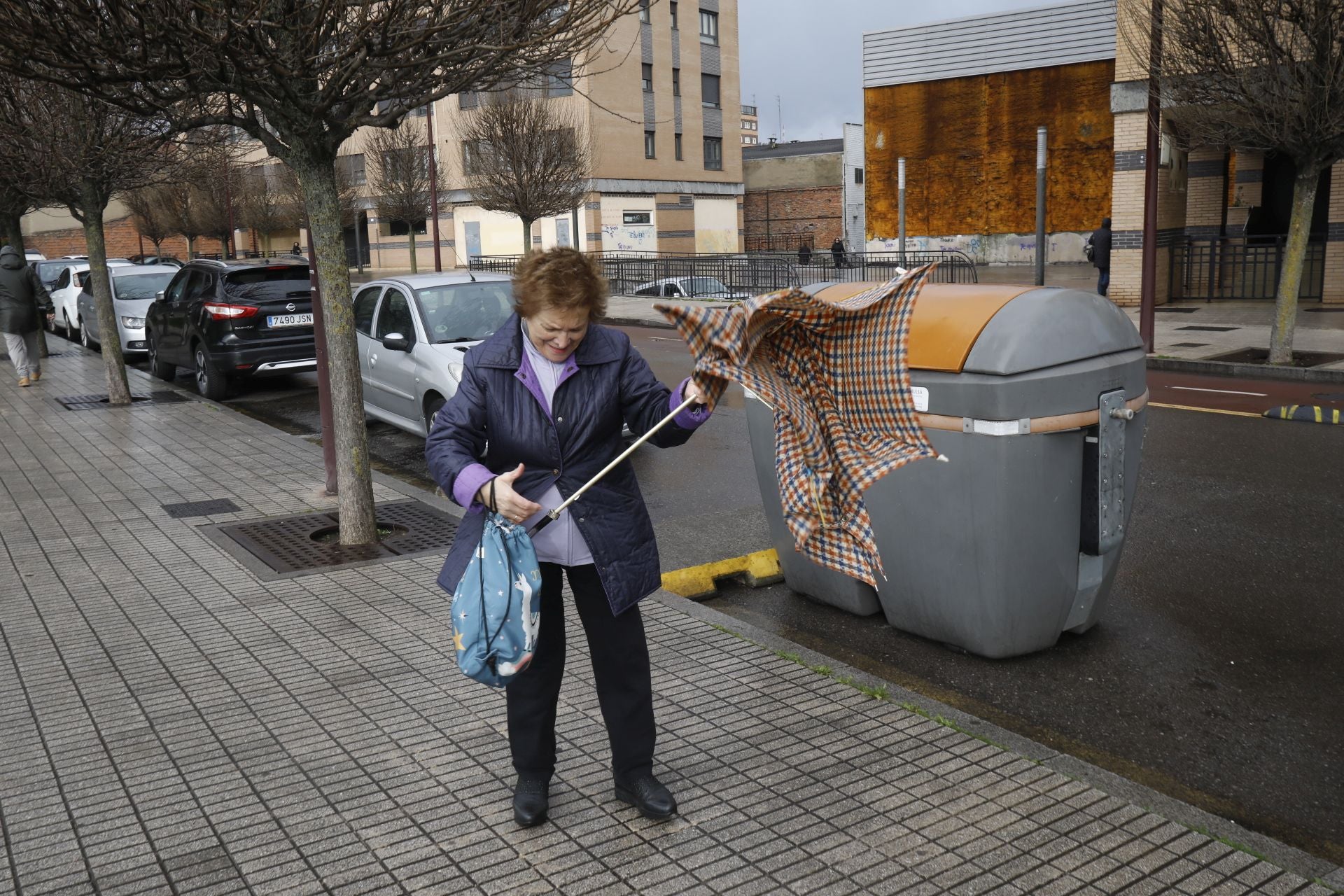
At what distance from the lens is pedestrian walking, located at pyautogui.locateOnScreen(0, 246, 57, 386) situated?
15.9m

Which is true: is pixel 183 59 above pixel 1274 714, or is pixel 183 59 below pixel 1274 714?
above

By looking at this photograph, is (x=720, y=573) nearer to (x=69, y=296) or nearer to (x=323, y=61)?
(x=323, y=61)

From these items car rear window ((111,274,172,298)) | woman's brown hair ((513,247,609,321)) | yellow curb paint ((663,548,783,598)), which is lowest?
yellow curb paint ((663,548,783,598))

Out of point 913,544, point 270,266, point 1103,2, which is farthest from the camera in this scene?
point 1103,2

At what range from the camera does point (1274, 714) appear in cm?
Answer: 498

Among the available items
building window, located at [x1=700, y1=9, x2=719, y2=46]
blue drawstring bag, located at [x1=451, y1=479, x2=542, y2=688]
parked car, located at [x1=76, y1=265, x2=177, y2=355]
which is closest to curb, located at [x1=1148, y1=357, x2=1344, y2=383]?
blue drawstring bag, located at [x1=451, y1=479, x2=542, y2=688]

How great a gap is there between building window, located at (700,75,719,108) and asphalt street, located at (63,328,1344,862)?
5369 cm

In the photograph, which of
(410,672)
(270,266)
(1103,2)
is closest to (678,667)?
(410,672)

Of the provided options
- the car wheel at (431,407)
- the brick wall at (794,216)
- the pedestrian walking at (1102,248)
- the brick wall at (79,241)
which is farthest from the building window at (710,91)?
the car wheel at (431,407)

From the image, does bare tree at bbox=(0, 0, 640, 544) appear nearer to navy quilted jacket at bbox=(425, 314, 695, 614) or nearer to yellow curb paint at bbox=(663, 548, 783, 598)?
yellow curb paint at bbox=(663, 548, 783, 598)

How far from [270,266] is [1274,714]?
43.3ft

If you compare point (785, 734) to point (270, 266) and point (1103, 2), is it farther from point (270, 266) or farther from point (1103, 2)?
point (1103, 2)

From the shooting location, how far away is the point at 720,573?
6766 mm

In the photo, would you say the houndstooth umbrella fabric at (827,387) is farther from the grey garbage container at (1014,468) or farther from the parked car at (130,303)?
the parked car at (130,303)
